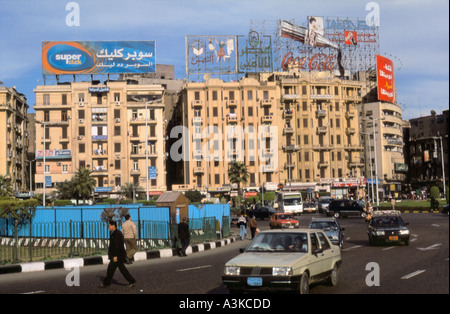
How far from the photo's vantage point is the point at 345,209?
5522 cm

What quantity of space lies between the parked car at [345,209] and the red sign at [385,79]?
5015cm

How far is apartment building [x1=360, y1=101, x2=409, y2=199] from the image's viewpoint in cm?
10694

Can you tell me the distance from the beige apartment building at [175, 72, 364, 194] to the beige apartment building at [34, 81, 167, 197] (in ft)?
27.4

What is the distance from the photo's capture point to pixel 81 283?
14.0 m

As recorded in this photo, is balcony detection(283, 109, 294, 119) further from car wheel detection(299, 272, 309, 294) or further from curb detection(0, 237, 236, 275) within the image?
car wheel detection(299, 272, 309, 294)

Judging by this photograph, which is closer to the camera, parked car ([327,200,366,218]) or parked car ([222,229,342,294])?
parked car ([222,229,342,294])

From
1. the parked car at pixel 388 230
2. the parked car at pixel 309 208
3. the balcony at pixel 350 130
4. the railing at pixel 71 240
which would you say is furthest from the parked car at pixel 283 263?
the balcony at pixel 350 130

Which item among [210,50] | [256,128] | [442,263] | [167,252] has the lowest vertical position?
[167,252]

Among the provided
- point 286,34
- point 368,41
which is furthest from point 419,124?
point 286,34

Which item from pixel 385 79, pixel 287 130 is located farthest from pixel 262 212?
pixel 385 79

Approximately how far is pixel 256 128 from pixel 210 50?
54.3ft

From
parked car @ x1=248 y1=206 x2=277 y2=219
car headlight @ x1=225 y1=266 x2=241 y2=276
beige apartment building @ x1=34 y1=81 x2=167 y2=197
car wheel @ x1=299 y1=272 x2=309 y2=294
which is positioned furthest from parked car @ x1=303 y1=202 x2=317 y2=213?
car headlight @ x1=225 y1=266 x2=241 y2=276

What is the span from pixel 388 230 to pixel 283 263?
1420 centimetres
